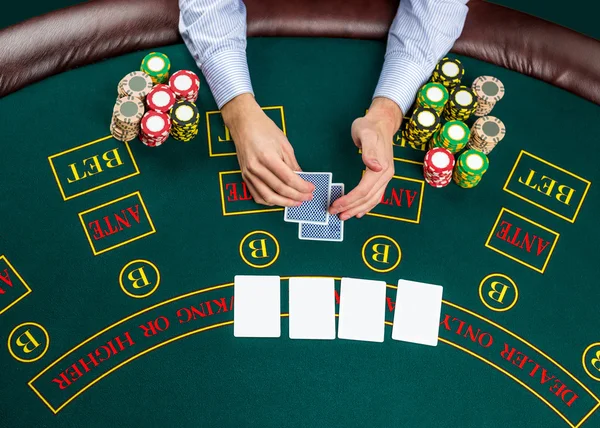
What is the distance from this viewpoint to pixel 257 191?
2203 millimetres

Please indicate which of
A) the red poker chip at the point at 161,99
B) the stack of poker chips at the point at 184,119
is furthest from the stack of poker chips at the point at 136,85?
the stack of poker chips at the point at 184,119

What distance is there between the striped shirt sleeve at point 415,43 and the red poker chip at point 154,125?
77 centimetres

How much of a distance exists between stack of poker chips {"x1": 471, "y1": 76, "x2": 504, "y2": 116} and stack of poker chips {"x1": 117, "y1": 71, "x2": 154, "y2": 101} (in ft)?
3.90

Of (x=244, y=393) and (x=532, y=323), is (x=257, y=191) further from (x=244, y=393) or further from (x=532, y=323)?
(x=532, y=323)

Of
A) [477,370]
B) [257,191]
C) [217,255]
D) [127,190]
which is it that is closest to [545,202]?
[477,370]

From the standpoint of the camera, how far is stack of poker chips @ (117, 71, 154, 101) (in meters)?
2.29

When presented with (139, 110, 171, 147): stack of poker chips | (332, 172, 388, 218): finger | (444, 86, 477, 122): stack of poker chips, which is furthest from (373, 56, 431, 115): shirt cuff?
(139, 110, 171, 147): stack of poker chips

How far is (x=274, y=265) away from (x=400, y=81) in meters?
0.82

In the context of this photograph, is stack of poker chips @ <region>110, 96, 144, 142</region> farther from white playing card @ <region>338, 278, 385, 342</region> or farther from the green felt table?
white playing card @ <region>338, 278, 385, 342</region>

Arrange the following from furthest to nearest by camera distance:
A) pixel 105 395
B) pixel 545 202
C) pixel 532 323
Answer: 1. pixel 545 202
2. pixel 532 323
3. pixel 105 395

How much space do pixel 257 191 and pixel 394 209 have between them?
0.48 meters

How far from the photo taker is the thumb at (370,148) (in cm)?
209

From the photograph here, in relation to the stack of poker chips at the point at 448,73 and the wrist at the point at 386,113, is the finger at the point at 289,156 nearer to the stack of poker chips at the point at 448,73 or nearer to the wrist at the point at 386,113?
the wrist at the point at 386,113

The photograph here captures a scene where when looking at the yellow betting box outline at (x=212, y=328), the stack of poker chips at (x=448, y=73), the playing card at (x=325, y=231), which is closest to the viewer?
the yellow betting box outline at (x=212, y=328)
